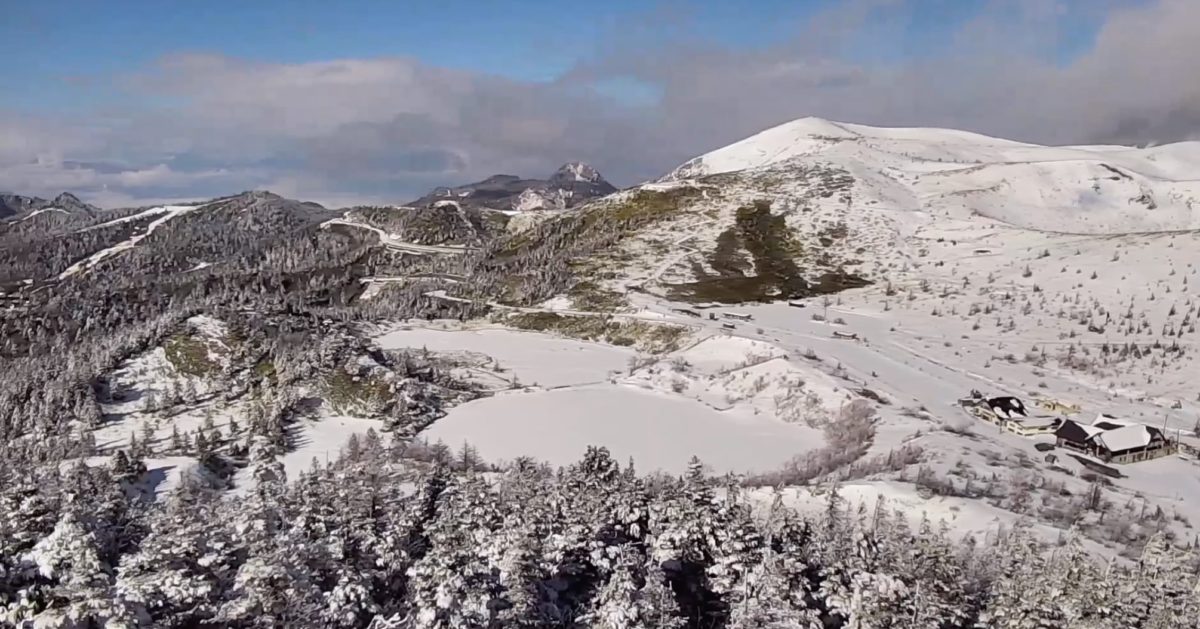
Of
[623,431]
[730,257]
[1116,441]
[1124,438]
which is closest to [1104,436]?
[1116,441]

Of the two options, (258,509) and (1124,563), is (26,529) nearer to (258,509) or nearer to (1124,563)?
(258,509)

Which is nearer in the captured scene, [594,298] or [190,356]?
[190,356]

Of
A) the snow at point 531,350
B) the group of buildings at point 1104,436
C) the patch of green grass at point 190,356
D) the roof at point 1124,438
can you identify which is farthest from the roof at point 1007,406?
the patch of green grass at point 190,356

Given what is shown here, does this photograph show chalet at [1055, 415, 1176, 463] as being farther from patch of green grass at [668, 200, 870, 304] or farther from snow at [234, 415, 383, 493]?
patch of green grass at [668, 200, 870, 304]

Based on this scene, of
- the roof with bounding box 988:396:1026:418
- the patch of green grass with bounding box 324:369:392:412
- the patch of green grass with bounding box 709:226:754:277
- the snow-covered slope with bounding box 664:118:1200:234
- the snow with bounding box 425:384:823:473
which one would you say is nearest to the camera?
the snow with bounding box 425:384:823:473

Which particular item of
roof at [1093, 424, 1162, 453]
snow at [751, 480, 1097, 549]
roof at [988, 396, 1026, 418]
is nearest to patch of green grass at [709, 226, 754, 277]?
roof at [988, 396, 1026, 418]

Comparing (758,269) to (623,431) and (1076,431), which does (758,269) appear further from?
(1076,431)

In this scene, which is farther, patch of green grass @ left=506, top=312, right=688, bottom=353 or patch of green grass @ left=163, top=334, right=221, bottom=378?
patch of green grass @ left=506, top=312, right=688, bottom=353

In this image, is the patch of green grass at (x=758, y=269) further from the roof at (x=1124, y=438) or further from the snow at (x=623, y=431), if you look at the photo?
the roof at (x=1124, y=438)
